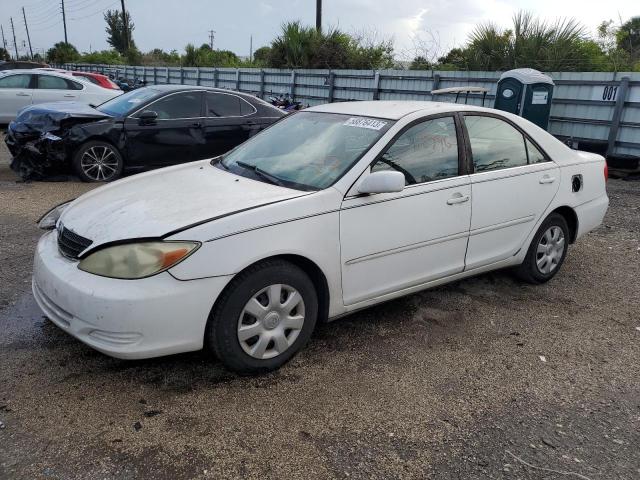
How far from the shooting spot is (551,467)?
8.08ft

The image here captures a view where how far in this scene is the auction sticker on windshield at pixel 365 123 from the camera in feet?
11.8

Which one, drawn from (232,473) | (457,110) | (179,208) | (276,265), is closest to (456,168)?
(457,110)

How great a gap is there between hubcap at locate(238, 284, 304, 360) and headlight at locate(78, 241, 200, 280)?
465 mm

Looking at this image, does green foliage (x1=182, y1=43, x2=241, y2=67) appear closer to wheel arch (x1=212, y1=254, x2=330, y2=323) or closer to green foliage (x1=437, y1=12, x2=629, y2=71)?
green foliage (x1=437, y1=12, x2=629, y2=71)

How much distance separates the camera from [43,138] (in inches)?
298

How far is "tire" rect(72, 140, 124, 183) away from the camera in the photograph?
7.75 metres

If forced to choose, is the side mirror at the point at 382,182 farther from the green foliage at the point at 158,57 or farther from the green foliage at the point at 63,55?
the green foliage at the point at 63,55

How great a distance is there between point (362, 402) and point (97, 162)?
639cm

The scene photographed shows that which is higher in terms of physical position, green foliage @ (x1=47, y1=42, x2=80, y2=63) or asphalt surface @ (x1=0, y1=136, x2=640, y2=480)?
green foliage @ (x1=47, y1=42, x2=80, y2=63)

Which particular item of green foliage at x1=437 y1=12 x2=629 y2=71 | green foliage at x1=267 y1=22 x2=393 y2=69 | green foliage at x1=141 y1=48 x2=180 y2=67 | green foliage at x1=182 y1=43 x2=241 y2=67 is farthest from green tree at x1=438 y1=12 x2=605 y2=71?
green foliage at x1=141 y1=48 x2=180 y2=67

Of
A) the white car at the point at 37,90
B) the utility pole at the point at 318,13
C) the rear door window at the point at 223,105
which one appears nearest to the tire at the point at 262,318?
the rear door window at the point at 223,105

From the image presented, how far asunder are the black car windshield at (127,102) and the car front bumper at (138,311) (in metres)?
5.72

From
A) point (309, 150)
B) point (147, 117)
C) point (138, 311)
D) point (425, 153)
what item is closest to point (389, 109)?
point (425, 153)

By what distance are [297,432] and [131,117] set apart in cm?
641
